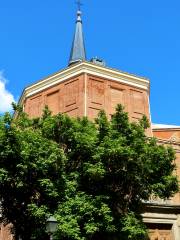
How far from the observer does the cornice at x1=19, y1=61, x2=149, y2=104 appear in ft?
87.2

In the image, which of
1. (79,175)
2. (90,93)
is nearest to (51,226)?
(79,175)

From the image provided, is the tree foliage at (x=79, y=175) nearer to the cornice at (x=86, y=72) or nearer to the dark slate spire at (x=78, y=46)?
the cornice at (x=86, y=72)

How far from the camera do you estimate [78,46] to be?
33344 millimetres

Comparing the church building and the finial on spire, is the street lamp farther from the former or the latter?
the finial on spire

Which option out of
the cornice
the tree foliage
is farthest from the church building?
the tree foliage

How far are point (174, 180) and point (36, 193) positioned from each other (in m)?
4.91

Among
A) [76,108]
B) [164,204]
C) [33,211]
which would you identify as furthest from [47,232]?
[76,108]

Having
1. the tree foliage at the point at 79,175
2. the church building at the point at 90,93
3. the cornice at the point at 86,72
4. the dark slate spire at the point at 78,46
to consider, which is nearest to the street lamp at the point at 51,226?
the tree foliage at the point at 79,175

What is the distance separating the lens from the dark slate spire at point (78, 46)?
1262 inches

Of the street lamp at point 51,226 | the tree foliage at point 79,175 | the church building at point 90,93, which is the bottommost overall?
the street lamp at point 51,226

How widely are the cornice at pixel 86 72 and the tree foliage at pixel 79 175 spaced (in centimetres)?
1136

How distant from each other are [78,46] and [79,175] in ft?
67.1

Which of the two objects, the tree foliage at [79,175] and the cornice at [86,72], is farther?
the cornice at [86,72]

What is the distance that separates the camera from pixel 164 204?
20.2m
